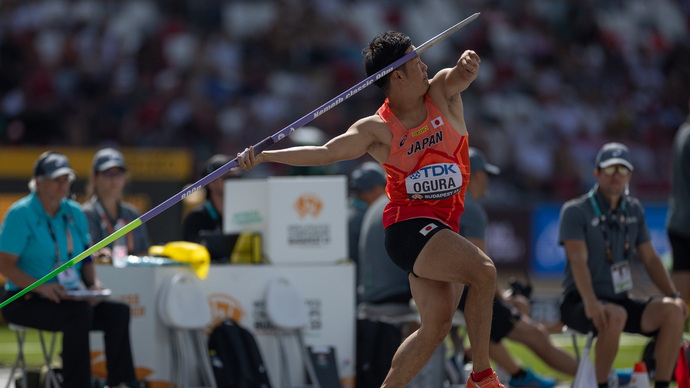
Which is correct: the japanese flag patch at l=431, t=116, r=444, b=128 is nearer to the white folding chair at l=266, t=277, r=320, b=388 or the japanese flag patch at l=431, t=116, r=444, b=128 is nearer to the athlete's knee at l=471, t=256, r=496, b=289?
the athlete's knee at l=471, t=256, r=496, b=289

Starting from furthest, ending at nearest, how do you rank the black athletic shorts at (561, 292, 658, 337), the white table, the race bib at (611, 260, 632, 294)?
1. the white table
2. the race bib at (611, 260, 632, 294)
3. the black athletic shorts at (561, 292, 658, 337)

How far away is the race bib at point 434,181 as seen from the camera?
4.42m

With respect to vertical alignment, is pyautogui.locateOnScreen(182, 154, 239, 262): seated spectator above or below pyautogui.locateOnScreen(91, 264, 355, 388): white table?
above

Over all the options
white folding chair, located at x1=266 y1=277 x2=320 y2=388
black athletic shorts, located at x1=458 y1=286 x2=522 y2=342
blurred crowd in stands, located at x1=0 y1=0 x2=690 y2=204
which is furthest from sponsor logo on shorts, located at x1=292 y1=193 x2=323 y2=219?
blurred crowd in stands, located at x1=0 y1=0 x2=690 y2=204

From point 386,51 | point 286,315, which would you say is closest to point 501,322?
point 286,315

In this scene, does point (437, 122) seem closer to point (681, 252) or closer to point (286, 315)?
point (286, 315)

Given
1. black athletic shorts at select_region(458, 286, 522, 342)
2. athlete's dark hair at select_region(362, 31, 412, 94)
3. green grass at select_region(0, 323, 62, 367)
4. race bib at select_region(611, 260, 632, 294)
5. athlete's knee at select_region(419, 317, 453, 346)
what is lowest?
green grass at select_region(0, 323, 62, 367)

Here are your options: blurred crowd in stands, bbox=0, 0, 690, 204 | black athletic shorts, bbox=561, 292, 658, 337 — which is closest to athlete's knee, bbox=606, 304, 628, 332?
black athletic shorts, bbox=561, 292, 658, 337

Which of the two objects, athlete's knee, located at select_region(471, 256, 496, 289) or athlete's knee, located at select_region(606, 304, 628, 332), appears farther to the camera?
athlete's knee, located at select_region(606, 304, 628, 332)

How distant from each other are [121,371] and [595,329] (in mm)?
3301

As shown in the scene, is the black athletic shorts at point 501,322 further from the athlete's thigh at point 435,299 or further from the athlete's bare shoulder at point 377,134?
the athlete's bare shoulder at point 377,134

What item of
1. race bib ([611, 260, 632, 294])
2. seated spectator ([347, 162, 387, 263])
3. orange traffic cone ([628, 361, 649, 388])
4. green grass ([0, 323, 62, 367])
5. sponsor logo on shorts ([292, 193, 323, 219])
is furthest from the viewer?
green grass ([0, 323, 62, 367])

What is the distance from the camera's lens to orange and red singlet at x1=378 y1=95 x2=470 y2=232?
14.5 ft

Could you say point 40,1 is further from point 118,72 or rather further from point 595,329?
point 595,329
